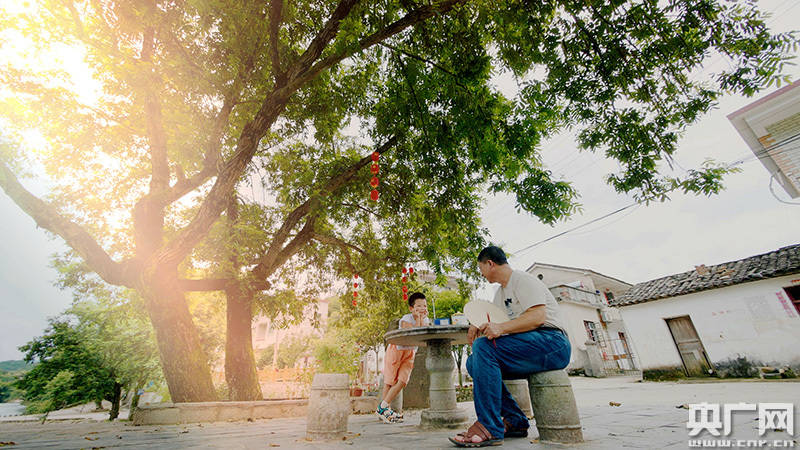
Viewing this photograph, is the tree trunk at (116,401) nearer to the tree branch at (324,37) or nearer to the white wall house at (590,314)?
the tree branch at (324,37)

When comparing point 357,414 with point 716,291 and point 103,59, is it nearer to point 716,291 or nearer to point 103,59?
point 103,59

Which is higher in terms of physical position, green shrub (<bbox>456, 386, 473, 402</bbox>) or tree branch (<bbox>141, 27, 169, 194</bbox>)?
tree branch (<bbox>141, 27, 169, 194</bbox>)

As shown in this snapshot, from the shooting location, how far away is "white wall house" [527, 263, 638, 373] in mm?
19234

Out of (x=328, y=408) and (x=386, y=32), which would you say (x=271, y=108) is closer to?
(x=386, y=32)

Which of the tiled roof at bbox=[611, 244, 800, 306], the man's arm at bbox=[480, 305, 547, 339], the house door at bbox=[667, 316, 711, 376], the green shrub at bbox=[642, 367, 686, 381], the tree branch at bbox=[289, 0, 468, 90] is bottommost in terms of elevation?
the green shrub at bbox=[642, 367, 686, 381]

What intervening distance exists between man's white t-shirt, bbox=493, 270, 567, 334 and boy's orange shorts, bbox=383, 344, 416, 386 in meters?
2.71

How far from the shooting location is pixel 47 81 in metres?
6.28

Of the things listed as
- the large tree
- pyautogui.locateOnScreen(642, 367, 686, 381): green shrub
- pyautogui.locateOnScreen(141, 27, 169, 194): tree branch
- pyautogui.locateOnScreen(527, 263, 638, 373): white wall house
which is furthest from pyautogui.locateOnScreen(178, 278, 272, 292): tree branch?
pyautogui.locateOnScreen(527, 263, 638, 373): white wall house

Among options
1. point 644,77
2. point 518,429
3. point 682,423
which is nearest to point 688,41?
point 644,77

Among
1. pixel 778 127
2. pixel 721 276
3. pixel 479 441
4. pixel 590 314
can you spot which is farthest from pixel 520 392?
pixel 590 314

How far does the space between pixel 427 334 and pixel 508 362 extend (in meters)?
1.25

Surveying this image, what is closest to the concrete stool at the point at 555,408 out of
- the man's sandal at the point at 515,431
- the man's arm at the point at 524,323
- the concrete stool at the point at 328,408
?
the man's sandal at the point at 515,431

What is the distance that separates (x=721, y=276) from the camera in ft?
43.0

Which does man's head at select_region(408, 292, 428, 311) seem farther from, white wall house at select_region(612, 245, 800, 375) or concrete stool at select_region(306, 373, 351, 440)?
white wall house at select_region(612, 245, 800, 375)
